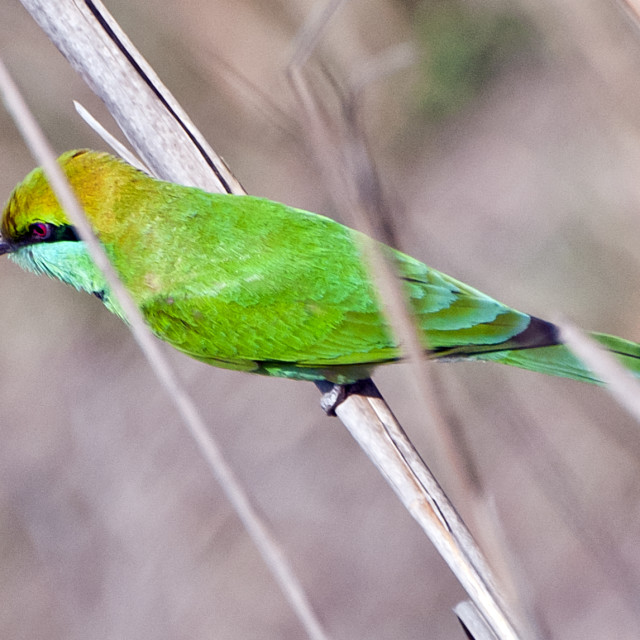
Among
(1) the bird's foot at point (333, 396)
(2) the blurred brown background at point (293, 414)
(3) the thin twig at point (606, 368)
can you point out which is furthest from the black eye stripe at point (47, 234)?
(3) the thin twig at point (606, 368)

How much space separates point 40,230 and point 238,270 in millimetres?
696

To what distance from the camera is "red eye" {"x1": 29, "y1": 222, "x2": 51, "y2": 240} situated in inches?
107

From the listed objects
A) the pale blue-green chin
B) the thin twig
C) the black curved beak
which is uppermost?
the black curved beak

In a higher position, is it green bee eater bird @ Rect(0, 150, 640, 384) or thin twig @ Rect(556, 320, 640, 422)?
green bee eater bird @ Rect(0, 150, 640, 384)

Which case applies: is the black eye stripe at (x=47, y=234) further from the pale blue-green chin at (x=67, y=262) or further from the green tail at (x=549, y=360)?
the green tail at (x=549, y=360)

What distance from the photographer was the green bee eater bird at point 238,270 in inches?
108

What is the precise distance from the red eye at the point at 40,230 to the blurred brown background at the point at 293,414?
172 cm

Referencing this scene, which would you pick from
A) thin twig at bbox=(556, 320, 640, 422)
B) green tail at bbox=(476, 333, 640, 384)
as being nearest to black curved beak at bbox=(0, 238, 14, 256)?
green tail at bbox=(476, 333, 640, 384)

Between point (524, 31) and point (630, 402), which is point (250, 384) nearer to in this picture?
point (524, 31)

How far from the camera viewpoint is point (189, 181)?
3.01m

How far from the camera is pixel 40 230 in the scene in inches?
107

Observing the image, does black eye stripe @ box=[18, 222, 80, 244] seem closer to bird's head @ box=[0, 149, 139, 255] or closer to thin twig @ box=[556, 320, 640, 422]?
bird's head @ box=[0, 149, 139, 255]

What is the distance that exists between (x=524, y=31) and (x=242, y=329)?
3.84 m

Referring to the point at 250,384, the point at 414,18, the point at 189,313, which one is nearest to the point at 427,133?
the point at 414,18
